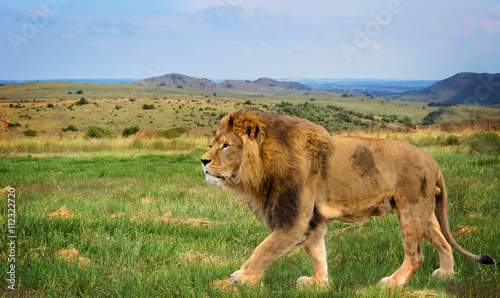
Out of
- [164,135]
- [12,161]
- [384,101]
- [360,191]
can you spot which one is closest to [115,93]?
[384,101]

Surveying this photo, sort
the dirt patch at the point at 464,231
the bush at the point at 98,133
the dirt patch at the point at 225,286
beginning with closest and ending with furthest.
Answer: the dirt patch at the point at 225,286 → the dirt patch at the point at 464,231 → the bush at the point at 98,133

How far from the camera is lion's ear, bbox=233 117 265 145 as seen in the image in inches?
143

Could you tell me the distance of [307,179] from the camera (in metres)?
3.59

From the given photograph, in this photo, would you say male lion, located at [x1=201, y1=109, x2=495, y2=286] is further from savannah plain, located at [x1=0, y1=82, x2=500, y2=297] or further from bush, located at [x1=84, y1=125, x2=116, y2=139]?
bush, located at [x1=84, y1=125, x2=116, y2=139]

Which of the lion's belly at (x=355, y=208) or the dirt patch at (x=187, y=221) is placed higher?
the lion's belly at (x=355, y=208)

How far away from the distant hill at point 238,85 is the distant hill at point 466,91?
29.0 m

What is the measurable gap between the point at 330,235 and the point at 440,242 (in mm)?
1803

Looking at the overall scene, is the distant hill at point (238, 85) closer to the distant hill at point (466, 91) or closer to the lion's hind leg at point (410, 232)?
the distant hill at point (466, 91)

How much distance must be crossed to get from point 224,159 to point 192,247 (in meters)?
2.17

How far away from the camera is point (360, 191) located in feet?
12.1

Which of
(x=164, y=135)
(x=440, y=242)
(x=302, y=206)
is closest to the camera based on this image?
(x=302, y=206)

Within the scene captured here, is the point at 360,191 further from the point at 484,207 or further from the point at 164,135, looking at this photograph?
the point at 164,135

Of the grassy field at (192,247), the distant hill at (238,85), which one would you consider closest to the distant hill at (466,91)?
the distant hill at (238,85)

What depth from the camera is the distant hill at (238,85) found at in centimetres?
12588
